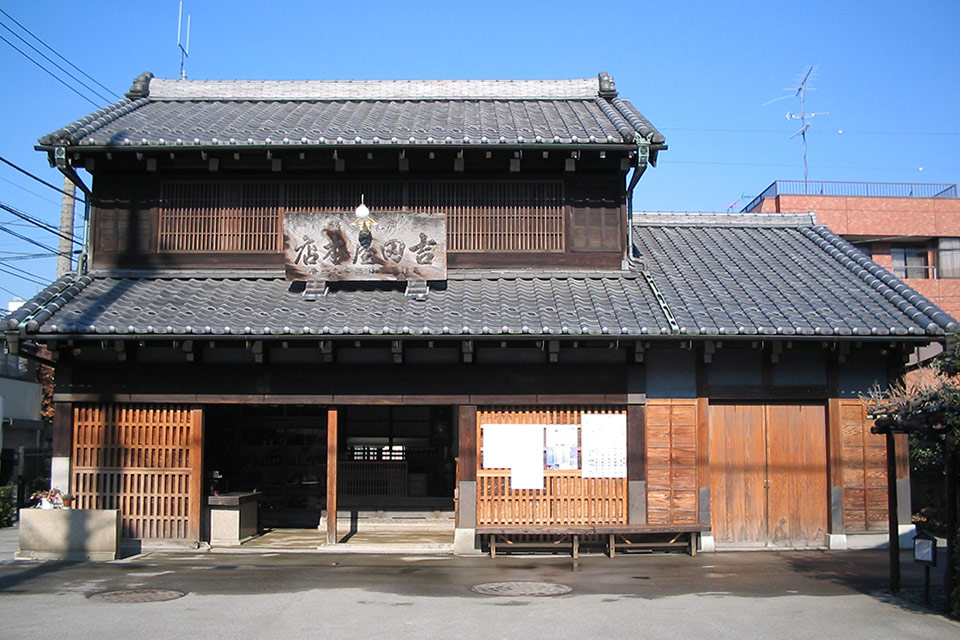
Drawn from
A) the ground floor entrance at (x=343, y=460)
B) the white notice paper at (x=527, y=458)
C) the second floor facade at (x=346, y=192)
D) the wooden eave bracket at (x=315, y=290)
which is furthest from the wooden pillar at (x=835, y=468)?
the wooden eave bracket at (x=315, y=290)

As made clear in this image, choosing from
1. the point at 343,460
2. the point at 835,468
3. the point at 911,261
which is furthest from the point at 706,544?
the point at 911,261

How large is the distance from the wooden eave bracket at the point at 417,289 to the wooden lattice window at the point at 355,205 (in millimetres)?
1078

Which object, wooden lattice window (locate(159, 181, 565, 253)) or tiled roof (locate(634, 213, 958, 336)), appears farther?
wooden lattice window (locate(159, 181, 565, 253))

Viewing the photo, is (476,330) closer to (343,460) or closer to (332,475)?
(332,475)

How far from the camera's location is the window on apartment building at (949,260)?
3247 cm

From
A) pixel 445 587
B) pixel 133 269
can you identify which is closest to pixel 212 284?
pixel 133 269

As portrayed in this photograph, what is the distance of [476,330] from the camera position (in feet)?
43.2

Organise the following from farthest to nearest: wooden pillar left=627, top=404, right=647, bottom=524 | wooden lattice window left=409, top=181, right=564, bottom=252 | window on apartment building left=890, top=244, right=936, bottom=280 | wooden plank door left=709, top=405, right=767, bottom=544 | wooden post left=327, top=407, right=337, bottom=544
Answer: window on apartment building left=890, top=244, right=936, bottom=280 < wooden lattice window left=409, top=181, right=564, bottom=252 < wooden plank door left=709, top=405, right=767, bottom=544 < wooden post left=327, top=407, right=337, bottom=544 < wooden pillar left=627, top=404, right=647, bottom=524

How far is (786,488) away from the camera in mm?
14375

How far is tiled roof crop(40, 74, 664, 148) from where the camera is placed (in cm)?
1523

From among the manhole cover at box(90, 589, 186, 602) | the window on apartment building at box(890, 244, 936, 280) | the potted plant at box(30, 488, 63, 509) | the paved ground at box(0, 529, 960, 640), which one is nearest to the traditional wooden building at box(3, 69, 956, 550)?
the potted plant at box(30, 488, 63, 509)

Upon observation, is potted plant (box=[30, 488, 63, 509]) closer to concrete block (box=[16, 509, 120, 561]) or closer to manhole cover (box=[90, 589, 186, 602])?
concrete block (box=[16, 509, 120, 561])

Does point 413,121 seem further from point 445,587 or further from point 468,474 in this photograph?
point 445,587

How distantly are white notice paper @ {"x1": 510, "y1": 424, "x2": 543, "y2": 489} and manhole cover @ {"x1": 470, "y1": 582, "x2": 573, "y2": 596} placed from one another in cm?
271
